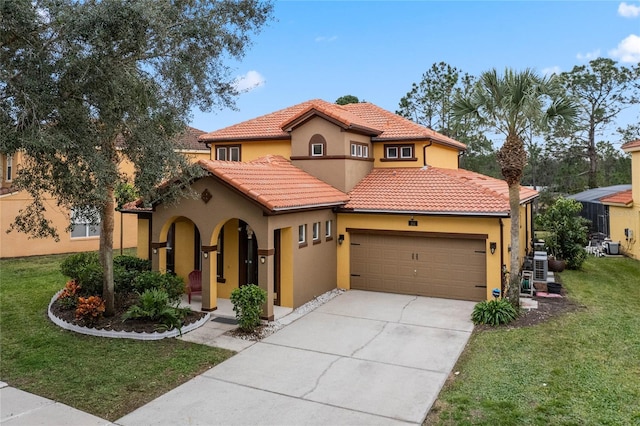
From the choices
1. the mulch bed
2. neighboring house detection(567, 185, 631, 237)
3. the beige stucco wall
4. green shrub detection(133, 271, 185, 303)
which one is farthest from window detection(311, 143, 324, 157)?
neighboring house detection(567, 185, 631, 237)

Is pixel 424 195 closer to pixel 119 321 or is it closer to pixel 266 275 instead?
pixel 266 275

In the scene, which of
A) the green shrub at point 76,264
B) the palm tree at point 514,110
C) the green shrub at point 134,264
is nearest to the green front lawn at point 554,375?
the palm tree at point 514,110

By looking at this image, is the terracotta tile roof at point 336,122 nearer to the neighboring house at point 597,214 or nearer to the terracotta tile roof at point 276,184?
the terracotta tile roof at point 276,184

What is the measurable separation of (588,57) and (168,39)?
44.0 meters

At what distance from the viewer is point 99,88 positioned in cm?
870

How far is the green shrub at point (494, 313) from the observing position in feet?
36.8

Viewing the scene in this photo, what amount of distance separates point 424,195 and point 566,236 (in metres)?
7.83

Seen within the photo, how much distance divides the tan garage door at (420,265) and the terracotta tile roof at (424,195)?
0.99m

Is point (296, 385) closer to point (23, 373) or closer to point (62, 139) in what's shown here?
point (23, 373)

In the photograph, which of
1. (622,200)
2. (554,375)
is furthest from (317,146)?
(622,200)

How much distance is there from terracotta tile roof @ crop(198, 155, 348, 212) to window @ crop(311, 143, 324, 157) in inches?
32.5

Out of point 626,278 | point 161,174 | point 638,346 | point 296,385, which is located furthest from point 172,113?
point 626,278

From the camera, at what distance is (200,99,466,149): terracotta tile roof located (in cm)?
1593

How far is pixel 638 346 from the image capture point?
9453mm
